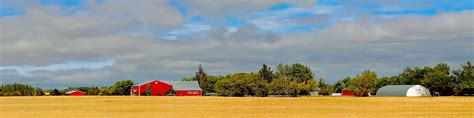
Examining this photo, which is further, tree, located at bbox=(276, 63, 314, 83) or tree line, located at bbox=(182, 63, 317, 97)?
tree, located at bbox=(276, 63, 314, 83)

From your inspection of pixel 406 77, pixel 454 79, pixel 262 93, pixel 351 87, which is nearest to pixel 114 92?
pixel 262 93

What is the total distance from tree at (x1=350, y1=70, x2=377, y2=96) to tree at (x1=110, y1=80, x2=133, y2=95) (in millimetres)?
60576

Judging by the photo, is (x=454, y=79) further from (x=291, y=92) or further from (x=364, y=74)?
(x=291, y=92)

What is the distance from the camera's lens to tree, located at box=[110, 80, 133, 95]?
16888cm

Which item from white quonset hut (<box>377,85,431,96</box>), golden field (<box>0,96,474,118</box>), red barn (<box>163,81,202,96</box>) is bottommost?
golden field (<box>0,96,474,118</box>)

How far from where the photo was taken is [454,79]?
14150 cm

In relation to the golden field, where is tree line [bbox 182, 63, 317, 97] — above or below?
above

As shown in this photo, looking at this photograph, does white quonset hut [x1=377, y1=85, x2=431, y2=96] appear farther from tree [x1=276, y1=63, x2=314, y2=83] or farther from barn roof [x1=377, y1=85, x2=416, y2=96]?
tree [x1=276, y1=63, x2=314, y2=83]

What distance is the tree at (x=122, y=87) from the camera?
168875 millimetres

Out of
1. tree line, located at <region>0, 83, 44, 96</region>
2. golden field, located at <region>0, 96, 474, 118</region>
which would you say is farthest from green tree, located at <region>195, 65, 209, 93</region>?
golden field, located at <region>0, 96, 474, 118</region>

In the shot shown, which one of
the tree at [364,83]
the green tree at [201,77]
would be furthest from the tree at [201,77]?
the tree at [364,83]

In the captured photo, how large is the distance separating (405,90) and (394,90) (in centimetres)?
414

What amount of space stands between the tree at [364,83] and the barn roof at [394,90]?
5339 mm

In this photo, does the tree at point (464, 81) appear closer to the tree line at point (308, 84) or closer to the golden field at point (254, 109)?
the tree line at point (308, 84)
